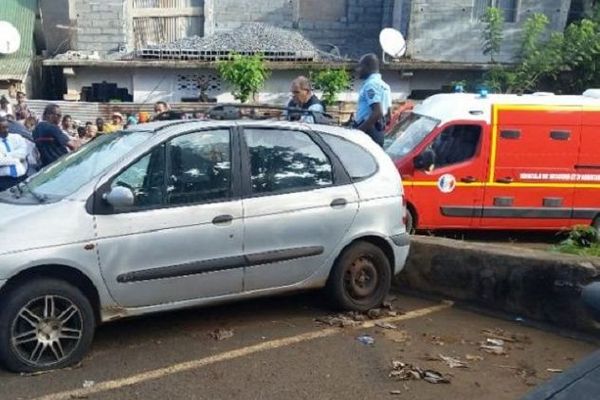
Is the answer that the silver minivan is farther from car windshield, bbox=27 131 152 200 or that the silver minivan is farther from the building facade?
the building facade

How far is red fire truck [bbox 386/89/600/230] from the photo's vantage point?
8.51 metres

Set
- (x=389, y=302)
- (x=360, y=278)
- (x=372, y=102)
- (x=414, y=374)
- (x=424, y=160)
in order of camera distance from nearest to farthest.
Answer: (x=414, y=374) → (x=360, y=278) → (x=389, y=302) → (x=372, y=102) → (x=424, y=160)

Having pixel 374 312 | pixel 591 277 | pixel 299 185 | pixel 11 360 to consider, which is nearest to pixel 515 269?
pixel 591 277

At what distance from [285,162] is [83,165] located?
59.6 inches

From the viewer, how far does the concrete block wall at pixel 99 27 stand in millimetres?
19031

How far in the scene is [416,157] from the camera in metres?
8.40

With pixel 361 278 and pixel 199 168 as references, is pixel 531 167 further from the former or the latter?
pixel 199 168

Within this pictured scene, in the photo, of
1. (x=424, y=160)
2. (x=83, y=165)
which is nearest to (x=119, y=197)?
(x=83, y=165)

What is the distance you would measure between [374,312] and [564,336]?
149cm

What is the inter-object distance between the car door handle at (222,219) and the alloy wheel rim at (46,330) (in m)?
1.10

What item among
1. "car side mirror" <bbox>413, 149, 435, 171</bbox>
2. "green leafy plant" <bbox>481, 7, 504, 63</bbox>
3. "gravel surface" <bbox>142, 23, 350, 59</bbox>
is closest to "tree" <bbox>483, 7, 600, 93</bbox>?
"green leafy plant" <bbox>481, 7, 504, 63</bbox>

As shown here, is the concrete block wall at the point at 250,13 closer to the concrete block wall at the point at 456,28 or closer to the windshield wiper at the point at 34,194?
the concrete block wall at the point at 456,28

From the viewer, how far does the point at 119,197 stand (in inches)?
167

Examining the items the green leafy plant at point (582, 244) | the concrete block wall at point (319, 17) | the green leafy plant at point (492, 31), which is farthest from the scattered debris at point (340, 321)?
the concrete block wall at point (319, 17)
